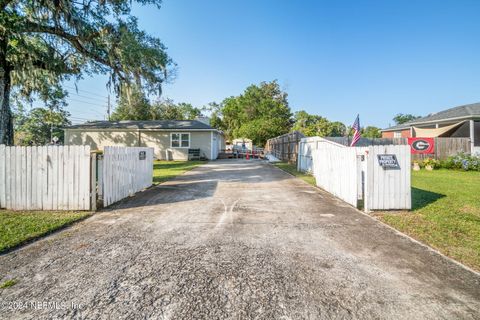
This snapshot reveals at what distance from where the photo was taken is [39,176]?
5094 mm

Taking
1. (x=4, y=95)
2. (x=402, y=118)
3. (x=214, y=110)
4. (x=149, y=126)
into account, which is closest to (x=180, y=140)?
(x=149, y=126)

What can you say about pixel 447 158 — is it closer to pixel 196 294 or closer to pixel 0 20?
pixel 196 294

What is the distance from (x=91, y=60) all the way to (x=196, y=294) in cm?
1423

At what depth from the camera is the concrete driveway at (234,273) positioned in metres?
2.05

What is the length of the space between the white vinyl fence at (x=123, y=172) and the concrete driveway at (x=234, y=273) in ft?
4.35

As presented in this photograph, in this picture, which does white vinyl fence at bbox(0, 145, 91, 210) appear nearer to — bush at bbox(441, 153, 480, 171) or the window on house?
the window on house

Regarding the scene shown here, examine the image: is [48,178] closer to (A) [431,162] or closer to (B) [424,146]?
(A) [431,162]

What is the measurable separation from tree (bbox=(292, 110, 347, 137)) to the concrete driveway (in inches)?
1510

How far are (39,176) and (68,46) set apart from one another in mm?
10272

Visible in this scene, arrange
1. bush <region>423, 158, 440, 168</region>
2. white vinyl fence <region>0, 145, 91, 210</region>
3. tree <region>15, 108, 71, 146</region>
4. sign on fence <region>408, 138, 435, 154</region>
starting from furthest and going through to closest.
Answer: tree <region>15, 108, 71, 146</region> → sign on fence <region>408, 138, 435, 154</region> → bush <region>423, 158, 440, 168</region> → white vinyl fence <region>0, 145, 91, 210</region>

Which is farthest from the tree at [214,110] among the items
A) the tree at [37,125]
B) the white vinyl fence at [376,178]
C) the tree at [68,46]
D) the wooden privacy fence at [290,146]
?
the white vinyl fence at [376,178]

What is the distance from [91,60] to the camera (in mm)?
12492

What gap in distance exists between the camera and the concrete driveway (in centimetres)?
205

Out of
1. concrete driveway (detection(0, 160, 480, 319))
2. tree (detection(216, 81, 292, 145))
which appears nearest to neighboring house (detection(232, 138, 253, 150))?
tree (detection(216, 81, 292, 145))
